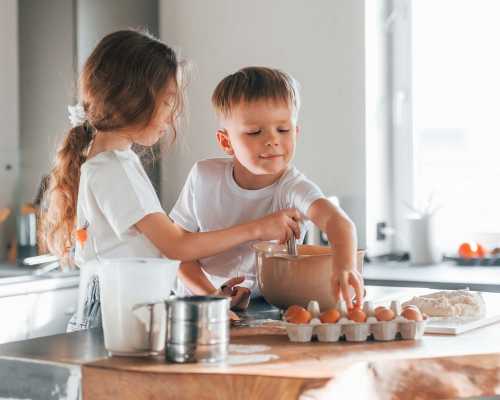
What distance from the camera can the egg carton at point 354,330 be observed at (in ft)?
4.06

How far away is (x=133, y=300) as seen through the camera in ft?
3.73

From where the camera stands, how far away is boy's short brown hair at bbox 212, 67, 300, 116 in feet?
5.26

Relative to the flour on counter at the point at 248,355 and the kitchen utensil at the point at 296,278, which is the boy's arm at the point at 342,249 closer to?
the kitchen utensil at the point at 296,278

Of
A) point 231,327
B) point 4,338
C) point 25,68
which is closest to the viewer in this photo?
point 231,327

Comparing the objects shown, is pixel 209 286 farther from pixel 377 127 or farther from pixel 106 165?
pixel 377 127

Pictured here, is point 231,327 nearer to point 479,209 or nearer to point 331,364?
point 331,364

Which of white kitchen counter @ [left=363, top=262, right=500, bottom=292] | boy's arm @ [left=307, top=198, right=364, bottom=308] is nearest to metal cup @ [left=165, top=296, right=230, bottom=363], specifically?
boy's arm @ [left=307, top=198, right=364, bottom=308]

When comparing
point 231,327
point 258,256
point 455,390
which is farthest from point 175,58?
point 455,390

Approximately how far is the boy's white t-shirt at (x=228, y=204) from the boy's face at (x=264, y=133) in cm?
6

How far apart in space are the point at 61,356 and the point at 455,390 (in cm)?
54

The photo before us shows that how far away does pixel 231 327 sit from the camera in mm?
1385

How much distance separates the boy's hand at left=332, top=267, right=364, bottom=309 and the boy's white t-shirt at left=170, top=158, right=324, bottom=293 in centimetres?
29

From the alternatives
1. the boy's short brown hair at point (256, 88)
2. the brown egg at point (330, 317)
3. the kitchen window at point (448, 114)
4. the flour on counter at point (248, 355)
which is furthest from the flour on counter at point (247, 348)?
the kitchen window at point (448, 114)

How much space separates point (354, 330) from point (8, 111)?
7.18ft
